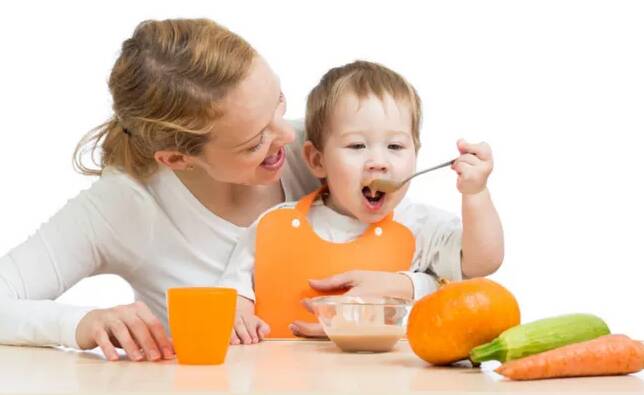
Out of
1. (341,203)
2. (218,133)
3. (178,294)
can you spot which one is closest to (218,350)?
(178,294)

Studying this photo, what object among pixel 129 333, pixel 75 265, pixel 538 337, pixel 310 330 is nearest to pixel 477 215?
pixel 310 330

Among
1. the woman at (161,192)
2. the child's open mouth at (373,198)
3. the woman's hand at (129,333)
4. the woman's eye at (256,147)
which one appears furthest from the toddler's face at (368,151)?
the woman's hand at (129,333)

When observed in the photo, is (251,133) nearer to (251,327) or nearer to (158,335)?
(251,327)

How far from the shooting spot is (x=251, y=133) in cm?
167

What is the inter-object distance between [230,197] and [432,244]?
1.43ft

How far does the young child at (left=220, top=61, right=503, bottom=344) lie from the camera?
186 centimetres

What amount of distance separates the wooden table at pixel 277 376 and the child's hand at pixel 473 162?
36 cm

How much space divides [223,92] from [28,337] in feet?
1.71

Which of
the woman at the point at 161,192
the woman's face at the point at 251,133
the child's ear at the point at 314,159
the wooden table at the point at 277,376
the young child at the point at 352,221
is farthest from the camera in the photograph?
the child's ear at the point at 314,159

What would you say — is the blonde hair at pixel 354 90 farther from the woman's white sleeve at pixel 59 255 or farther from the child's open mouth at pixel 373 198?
the woman's white sleeve at pixel 59 255

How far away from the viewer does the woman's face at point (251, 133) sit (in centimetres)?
165

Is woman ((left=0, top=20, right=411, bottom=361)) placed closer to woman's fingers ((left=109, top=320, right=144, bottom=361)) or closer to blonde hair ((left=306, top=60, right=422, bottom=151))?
woman's fingers ((left=109, top=320, right=144, bottom=361))

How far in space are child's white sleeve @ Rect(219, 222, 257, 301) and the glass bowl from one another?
1.60ft

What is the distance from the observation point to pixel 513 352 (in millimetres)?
1138
